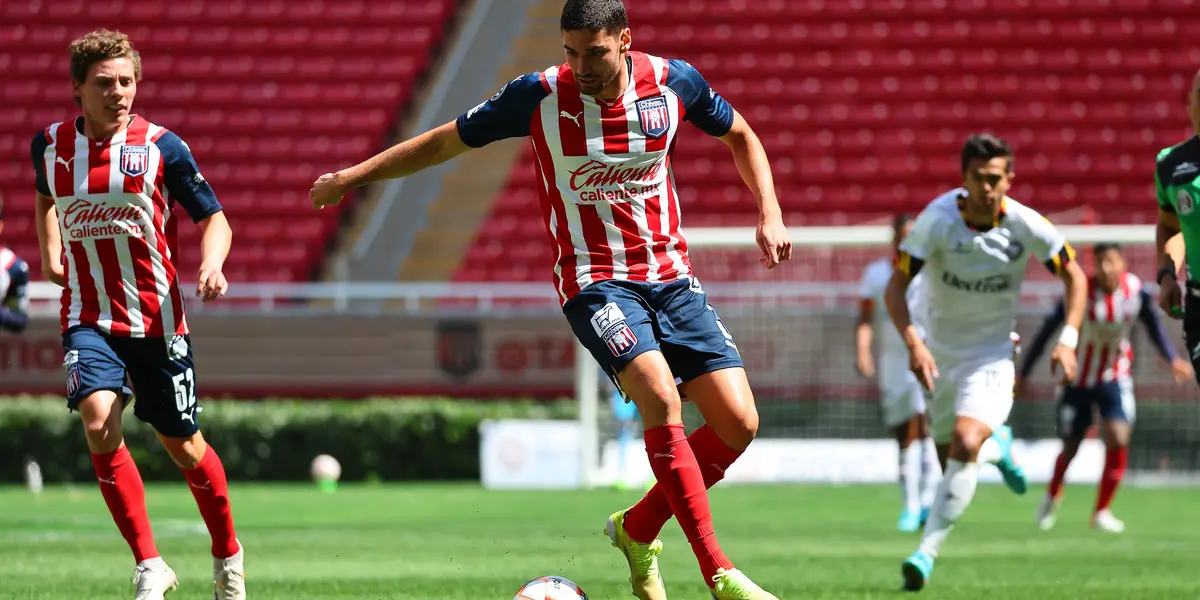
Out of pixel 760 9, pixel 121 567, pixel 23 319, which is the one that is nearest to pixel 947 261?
pixel 121 567

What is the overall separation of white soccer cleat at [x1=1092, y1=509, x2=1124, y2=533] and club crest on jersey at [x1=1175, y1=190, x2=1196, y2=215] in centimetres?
647

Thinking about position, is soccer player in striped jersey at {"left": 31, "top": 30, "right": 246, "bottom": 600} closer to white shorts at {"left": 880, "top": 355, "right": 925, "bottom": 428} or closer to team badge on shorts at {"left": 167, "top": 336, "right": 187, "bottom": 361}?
team badge on shorts at {"left": 167, "top": 336, "right": 187, "bottom": 361}

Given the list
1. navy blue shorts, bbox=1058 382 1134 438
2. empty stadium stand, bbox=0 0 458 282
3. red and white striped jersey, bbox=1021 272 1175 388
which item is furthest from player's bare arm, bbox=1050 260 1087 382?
empty stadium stand, bbox=0 0 458 282

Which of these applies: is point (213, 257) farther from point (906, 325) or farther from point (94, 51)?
point (906, 325)

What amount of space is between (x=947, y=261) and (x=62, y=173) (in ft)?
13.8

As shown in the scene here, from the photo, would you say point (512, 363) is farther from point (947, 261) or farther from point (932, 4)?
point (947, 261)

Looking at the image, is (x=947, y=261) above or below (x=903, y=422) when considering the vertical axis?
above

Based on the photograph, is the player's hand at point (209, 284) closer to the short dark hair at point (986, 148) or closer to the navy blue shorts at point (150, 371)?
the navy blue shorts at point (150, 371)

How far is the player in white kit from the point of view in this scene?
25.8 feet

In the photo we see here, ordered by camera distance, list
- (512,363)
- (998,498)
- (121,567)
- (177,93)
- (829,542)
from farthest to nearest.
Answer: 1. (177,93)
2. (512,363)
3. (998,498)
4. (829,542)
5. (121,567)

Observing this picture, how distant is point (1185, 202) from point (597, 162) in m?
2.33

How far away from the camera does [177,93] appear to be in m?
24.5

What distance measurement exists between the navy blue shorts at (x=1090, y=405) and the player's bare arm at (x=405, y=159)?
29.8 ft

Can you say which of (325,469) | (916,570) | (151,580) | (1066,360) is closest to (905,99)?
(325,469)
